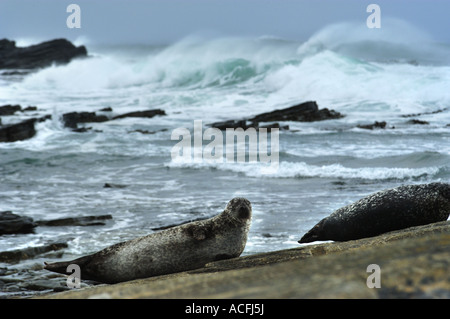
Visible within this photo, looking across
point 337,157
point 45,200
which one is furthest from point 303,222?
point 337,157

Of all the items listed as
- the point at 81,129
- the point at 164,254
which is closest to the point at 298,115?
the point at 81,129

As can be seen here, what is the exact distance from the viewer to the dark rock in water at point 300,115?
24.0m

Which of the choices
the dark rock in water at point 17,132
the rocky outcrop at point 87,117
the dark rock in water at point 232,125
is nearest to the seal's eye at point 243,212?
the dark rock in water at point 17,132

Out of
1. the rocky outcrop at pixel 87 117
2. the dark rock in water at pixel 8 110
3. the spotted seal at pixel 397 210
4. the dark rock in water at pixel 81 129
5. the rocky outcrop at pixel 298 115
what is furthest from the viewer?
the dark rock in water at pixel 8 110

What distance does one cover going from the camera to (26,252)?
22.2 feet

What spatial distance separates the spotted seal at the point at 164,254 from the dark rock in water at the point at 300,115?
61.1 feet

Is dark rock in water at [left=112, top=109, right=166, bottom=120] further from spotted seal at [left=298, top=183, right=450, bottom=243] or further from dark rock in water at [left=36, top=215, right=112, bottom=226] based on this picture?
spotted seal at [left=298, top=183, right=450, bottom=243]

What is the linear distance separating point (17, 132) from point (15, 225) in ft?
42.6

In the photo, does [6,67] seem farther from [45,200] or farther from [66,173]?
[45,200]

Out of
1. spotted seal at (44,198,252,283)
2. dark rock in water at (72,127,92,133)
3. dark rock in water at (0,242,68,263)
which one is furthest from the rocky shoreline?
dark rock in water at (72,127,92,133)

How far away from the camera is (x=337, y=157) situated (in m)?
15.2

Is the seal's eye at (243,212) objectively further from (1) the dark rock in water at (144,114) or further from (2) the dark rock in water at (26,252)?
(1) the dark rock in water at (144,114)
